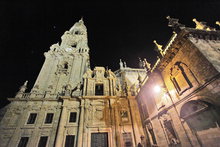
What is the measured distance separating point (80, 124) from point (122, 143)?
5921mm

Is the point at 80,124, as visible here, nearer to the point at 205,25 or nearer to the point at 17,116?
the point at 17,116

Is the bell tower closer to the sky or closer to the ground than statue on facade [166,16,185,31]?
closer to the sky

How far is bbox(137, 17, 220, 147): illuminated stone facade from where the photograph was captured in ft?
21.8

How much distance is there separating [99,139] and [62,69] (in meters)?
14.3

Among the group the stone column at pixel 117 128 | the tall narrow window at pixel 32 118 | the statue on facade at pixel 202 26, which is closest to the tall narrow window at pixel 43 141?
the tall narrow window at pixel 32 118

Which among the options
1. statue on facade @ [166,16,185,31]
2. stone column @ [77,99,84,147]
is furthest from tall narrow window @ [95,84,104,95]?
statue on facade @ [166,16,185,31]

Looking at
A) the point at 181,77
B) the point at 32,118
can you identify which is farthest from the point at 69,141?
the point at 181,77

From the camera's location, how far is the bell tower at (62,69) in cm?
1878

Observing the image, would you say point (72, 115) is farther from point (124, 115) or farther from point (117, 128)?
point (124, 115)

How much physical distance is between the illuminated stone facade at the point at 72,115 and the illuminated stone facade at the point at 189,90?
518 cm

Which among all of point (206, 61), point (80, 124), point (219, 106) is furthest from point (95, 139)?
point (206, 61)

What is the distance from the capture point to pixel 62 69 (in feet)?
71.2

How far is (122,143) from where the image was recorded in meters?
14.0

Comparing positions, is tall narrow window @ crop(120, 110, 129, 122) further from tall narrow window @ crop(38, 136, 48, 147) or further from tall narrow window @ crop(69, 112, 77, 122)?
tall narrow window @ crop(38, 136, 48, 147)
